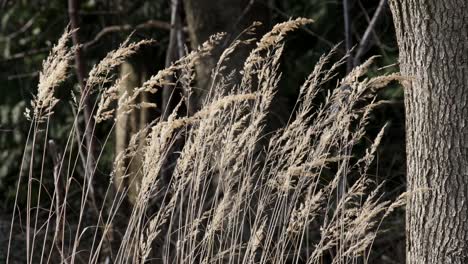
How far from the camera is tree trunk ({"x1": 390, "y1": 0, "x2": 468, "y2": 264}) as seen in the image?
339 centimetres

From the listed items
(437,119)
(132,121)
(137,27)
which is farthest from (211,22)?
(437,119)

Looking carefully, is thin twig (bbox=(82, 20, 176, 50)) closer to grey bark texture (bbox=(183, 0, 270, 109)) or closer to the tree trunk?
grey bark texture (bbox=(183, 0, 270, 109))

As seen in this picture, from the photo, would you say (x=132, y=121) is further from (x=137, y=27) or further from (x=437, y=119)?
(x=437, y=119)

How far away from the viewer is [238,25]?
5.95 meters

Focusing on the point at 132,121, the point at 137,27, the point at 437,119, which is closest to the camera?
the point at 437,119

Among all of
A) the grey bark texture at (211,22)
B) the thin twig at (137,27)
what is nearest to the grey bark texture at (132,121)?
the thin twig at (137,27)

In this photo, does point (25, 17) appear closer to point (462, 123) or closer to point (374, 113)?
point (374, 113)

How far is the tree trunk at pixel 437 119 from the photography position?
3.39 metres

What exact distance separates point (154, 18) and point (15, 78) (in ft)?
4.17

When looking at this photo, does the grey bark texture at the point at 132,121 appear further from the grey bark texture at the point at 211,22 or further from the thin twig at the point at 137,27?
the grey bark texture at the point at 211,22

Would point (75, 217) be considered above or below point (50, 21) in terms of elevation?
below

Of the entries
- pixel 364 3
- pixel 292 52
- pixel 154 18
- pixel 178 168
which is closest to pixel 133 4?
pixel 154 18

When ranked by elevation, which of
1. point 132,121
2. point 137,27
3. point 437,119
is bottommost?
point 132,121

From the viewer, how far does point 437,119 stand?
3439mm
